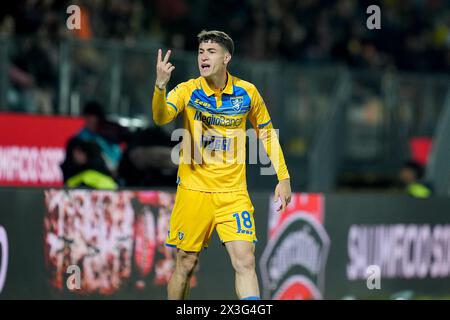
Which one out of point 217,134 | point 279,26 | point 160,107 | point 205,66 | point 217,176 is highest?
point 279,26

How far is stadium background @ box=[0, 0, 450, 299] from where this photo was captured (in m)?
10.8

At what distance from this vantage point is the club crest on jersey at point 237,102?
8.89 meters

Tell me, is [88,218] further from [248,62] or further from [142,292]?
[248,62]

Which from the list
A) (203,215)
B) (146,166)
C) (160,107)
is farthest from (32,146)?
(160,107)

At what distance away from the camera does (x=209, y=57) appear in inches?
339

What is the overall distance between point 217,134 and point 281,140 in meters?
9.44

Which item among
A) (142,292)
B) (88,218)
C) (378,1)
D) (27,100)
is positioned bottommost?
(142,292)

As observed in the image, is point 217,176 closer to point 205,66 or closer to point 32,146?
point 205,66

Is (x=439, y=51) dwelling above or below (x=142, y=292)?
above

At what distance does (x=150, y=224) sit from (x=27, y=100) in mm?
4975

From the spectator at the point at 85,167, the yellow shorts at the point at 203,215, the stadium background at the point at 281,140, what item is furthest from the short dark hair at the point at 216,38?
the spectator at the point at 85,167

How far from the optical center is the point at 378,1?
942 inches
